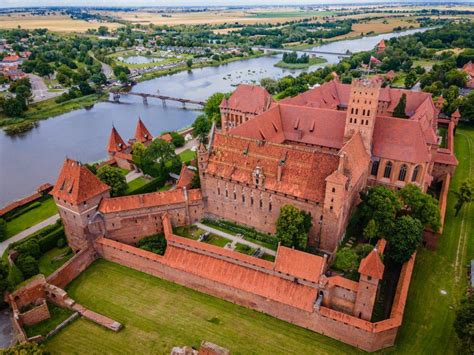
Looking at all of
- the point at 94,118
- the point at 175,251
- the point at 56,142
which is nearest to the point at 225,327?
the point at 175,251

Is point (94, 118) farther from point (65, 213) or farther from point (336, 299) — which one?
point (336, 299)

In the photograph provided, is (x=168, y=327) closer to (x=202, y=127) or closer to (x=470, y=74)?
(x=202, y=127)

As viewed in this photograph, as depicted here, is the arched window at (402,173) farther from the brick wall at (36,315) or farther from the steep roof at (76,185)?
the brick wall at (36,315)

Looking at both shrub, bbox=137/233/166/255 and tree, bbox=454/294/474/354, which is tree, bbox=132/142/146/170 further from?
tree, bbox=454/294/474/354

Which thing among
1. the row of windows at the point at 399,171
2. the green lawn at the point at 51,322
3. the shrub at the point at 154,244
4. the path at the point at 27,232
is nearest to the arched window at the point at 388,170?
the row of windows at the point at 399,171

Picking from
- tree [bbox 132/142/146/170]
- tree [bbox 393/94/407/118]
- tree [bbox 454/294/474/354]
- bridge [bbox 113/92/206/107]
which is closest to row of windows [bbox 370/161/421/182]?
tree [bbox 393/94/407/118]

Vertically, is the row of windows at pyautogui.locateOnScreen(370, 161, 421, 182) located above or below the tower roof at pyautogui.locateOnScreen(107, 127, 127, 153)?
above

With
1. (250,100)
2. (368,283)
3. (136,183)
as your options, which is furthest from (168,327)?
(250,100)
